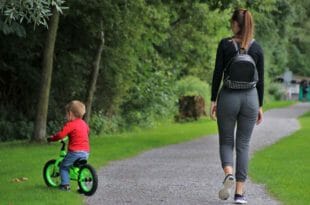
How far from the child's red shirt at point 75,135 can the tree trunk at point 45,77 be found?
29.1ft

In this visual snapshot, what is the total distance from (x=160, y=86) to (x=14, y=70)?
28.0 feet

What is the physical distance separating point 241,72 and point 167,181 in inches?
118

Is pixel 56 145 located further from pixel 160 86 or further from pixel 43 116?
pixel 160 86

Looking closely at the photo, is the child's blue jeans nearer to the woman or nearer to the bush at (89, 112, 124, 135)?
the woman

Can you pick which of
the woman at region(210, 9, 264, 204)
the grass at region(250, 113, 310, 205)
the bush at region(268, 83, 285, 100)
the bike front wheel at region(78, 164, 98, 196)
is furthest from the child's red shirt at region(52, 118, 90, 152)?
the bush at region(268, 83, 285, 100)

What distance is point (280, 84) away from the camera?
69688 mm

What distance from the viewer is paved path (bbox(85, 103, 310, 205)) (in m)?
8.88

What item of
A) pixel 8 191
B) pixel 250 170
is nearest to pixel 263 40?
pixel 250 170

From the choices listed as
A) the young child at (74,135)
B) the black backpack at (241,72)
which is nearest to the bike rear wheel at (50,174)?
the young child at (74,135)

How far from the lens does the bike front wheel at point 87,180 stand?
903 centimetres

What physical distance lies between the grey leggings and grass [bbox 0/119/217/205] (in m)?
1.86

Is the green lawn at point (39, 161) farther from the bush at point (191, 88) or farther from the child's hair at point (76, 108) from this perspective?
the bush at point (191, 88)

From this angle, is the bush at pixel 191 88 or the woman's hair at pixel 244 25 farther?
the bush at pixel 191 88

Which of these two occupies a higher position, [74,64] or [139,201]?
[74,64]
